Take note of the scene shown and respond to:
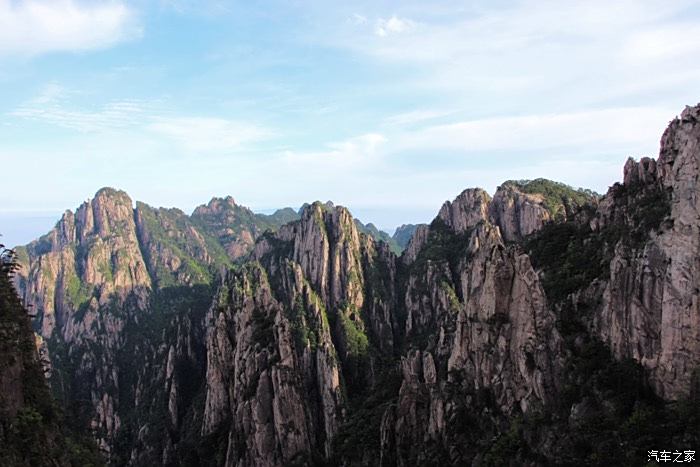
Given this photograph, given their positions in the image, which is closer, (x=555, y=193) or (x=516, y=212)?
(x=516, y=212)

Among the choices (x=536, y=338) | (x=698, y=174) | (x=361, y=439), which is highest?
(x=698, y=174)

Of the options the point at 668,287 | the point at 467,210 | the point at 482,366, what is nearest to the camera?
the point at 668,287

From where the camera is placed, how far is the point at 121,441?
122062mm

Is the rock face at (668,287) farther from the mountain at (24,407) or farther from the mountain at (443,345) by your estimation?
the mountain at (24,407)

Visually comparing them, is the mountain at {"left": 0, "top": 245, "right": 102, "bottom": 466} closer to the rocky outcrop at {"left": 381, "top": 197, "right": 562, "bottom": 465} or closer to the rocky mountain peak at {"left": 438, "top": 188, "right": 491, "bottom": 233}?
the rocky outcrop at {"left": 381, "top": 197, "right": 562, "bottom": 465}

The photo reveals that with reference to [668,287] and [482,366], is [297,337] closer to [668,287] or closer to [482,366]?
[482,366]

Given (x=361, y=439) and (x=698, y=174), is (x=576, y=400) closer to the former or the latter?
→ (x=698, y=174)

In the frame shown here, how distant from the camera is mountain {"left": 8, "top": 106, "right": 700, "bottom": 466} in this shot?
37344mm

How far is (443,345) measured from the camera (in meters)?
65.5

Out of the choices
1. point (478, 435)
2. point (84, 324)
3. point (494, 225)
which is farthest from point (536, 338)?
point (84, 324)

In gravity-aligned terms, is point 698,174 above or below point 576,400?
above

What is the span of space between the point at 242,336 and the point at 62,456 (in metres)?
51.7

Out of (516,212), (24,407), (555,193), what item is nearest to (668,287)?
(24,407)

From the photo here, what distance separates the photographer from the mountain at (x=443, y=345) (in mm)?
37344
